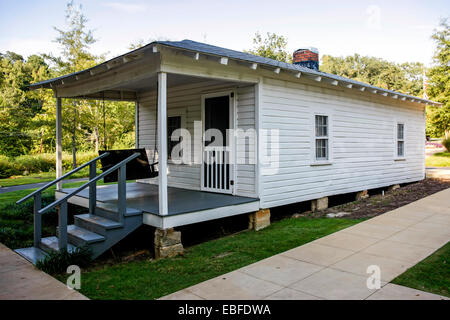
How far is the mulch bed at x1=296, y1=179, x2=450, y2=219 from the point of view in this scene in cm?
803

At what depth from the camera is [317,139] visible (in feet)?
27.2

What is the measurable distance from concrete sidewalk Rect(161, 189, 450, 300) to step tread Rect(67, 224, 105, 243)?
1758mm

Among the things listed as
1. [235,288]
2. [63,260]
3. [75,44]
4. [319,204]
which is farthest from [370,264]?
[75,44]

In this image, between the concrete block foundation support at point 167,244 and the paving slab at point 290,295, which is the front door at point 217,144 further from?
the paving slab at point 290,295

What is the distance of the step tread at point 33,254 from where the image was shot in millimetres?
4938

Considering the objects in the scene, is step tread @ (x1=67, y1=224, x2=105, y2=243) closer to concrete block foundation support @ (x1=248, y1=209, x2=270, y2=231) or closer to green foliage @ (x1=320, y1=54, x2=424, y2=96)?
concrete block foundation support @ (x1=248, y1=209, x2=270, y2=231)

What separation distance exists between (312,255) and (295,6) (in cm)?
1478

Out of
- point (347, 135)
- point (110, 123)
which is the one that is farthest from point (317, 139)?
point (110, 123)

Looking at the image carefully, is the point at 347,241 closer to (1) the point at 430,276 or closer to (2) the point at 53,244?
(1) the point at 430,276

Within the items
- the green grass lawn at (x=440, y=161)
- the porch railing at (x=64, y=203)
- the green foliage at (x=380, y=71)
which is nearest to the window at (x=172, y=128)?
the porch railing at (x=64, y=203)

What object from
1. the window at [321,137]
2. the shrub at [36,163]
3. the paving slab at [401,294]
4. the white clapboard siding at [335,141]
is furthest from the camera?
the shrub at [36,163]

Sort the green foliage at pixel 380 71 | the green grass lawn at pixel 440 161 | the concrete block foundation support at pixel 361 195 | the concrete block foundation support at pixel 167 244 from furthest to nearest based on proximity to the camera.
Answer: the green foliage at pixel 380 71 < the green grass lawn at pixel 440 161 < the concrete block foundation support at pixel 361 195 < the concrete block foundation support at pixel 167 244

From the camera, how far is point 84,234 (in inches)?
206

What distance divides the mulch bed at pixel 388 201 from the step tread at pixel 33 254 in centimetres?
504
